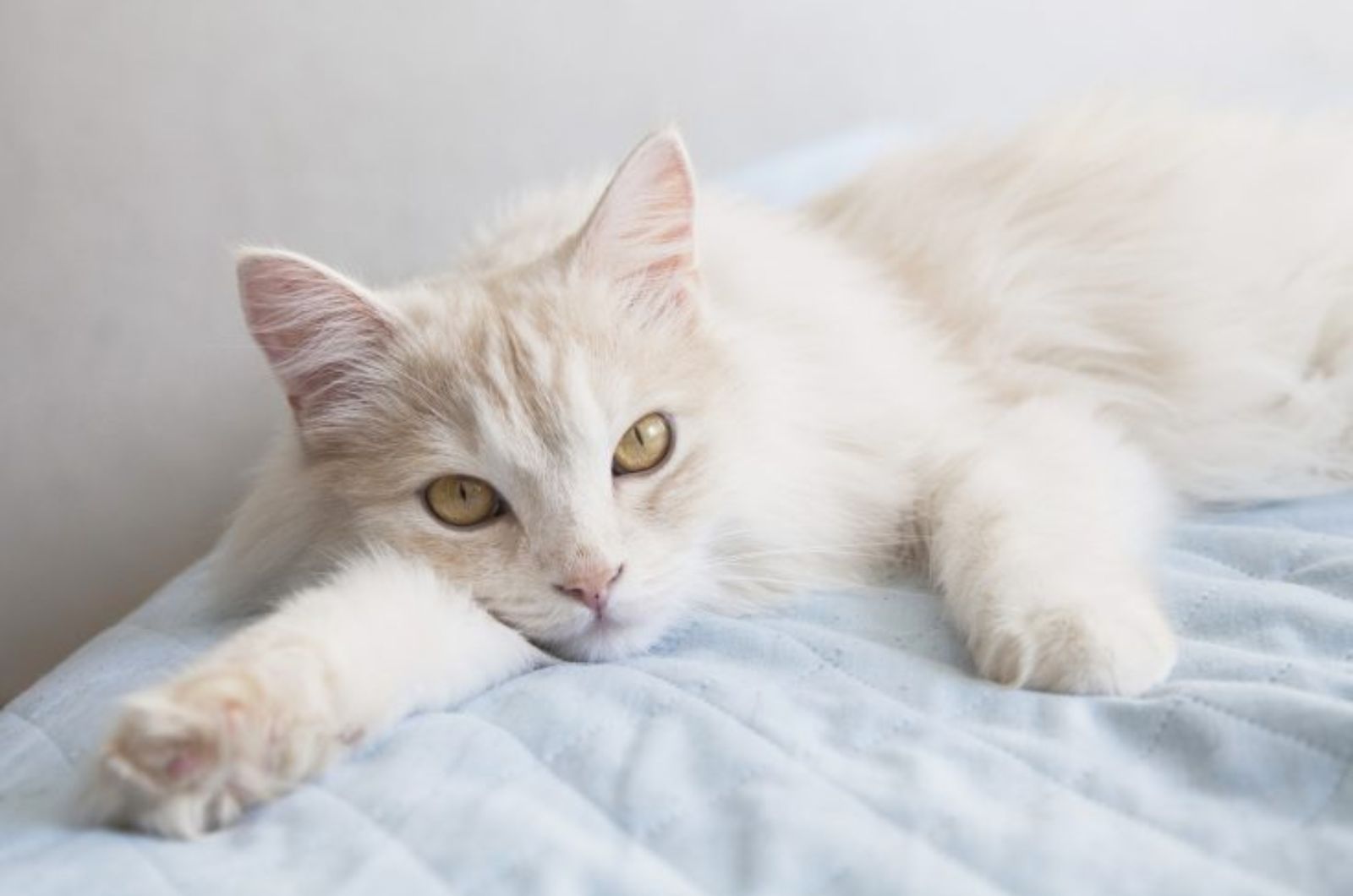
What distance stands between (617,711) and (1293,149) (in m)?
1.36

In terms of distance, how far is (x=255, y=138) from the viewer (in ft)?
7.48

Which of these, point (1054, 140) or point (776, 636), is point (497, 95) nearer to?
point (1054, 140)

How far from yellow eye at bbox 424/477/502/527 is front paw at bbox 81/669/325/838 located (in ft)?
1.10

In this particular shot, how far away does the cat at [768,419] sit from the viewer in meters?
1.06

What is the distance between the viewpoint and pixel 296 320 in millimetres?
1265

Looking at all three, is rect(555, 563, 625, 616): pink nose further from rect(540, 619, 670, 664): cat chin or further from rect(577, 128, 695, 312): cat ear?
rect(577, 128, 695, 312): cat ear

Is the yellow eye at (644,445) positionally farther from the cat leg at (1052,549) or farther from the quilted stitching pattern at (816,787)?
the cat leg at (1052,549)

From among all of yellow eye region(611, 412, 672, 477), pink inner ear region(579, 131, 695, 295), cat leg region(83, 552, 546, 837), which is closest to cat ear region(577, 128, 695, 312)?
pink inner ear region(579, 131, 695, 295)

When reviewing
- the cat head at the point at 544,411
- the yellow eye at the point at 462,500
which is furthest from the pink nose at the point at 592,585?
the yellow eye at the point at 462,500

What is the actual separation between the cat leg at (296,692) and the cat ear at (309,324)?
0.69 ft

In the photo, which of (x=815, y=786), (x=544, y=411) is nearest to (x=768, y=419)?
(x=544, y=411)

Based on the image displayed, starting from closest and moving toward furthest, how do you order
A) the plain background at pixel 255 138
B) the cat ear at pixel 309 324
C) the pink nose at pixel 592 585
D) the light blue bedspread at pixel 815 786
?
1. the light blue bedspread at pixel 815 786
2. the pink nose at pixel 592 585
3. the cat ear at pixel 309 324
4. the plain background at pixel 255 138

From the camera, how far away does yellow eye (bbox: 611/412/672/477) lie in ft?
4.09

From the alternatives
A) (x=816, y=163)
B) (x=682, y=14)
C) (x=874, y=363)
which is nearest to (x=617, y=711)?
(x=874, y=363)
